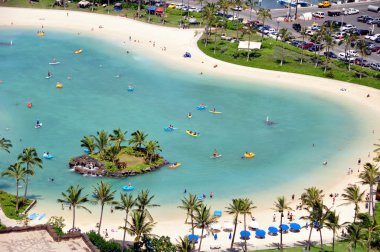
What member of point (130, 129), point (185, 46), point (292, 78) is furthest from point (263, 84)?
point (130, 129)

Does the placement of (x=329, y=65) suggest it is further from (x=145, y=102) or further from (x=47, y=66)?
(x=47, y=66)

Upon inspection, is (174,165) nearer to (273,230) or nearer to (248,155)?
(248,155)

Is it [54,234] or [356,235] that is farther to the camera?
[356,235]

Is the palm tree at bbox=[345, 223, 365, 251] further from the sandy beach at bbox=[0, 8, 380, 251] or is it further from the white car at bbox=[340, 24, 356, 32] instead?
the white car at bbox=[340, 24, 356, 32]

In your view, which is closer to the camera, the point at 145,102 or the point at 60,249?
the point at 60,249

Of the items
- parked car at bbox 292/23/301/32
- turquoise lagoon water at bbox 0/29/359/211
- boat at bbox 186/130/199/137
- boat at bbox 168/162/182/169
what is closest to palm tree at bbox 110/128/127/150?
turquoise lagoon water at bbox 0/29/359/211

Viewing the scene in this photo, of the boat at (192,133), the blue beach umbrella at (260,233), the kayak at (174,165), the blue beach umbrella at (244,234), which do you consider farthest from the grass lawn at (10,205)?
the boat at (192,133)

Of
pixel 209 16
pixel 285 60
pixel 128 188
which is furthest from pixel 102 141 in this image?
pixel 209 16
